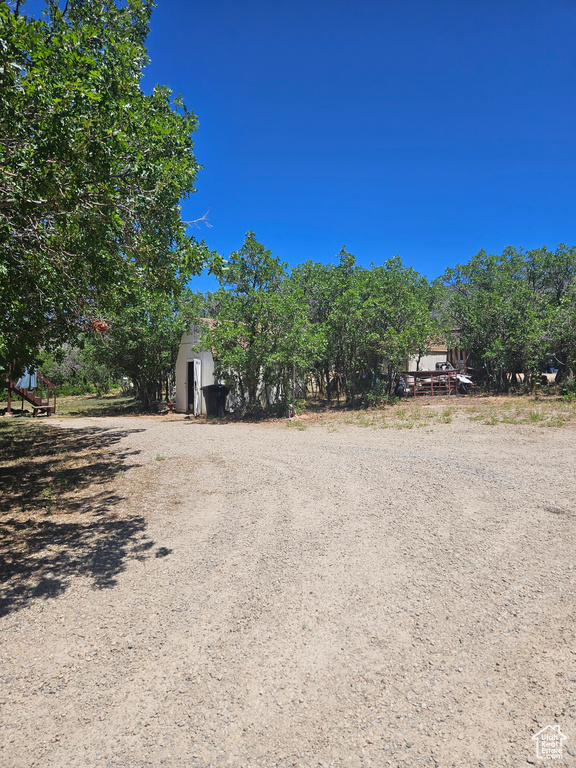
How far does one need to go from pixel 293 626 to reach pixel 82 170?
459 cm

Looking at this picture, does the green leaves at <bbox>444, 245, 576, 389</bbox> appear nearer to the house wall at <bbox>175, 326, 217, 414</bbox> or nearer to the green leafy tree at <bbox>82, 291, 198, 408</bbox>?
the house wall at <bbox>175, 326, 217, 414</bbox>

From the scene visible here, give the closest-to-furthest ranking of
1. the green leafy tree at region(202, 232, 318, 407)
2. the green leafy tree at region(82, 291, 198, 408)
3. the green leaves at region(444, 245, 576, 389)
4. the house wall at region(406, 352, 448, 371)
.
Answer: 1. the green leafy tree at region(202, 232, 318, 407)
2. the green leafy tree at region(82, 291, 198, 408)
3. the green leaves at region(444, 245, 576, 389)
4. the house wall at region(406, 352, 448, 371)

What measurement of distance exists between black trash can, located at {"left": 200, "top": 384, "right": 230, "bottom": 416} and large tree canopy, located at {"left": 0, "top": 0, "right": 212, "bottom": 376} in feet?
30.2

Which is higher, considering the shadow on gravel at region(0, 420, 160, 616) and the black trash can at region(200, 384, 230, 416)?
the black trash can at region(200, 384, 230, 416)

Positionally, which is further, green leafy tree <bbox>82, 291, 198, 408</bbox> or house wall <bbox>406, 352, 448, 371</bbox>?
house wall <bbox>406, 352, 448, 371</bbox>

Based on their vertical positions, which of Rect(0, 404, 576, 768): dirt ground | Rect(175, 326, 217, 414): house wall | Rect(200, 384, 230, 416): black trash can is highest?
Rect(175, 326, 217, 414): house wall

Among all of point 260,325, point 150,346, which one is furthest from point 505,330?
point 150,346

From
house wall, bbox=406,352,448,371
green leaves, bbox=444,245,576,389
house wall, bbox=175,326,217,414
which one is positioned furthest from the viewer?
house wall, bbox=406,352,448,371

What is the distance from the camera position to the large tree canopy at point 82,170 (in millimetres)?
3674

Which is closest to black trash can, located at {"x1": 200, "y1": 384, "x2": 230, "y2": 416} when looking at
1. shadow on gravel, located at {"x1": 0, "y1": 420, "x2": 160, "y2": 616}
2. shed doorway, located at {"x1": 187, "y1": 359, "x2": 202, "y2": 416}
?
shed doorway, located at {"x1": 187, "y1": 359, "x2": 202, "y2": 416}

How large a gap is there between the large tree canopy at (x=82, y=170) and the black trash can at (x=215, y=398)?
30.2 ft

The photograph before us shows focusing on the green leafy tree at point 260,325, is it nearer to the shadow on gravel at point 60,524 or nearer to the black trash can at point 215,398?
the black trash can at point 215,398

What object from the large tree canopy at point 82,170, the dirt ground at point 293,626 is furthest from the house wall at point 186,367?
the dirt ground at point 293,626

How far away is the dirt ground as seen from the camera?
215 cm
